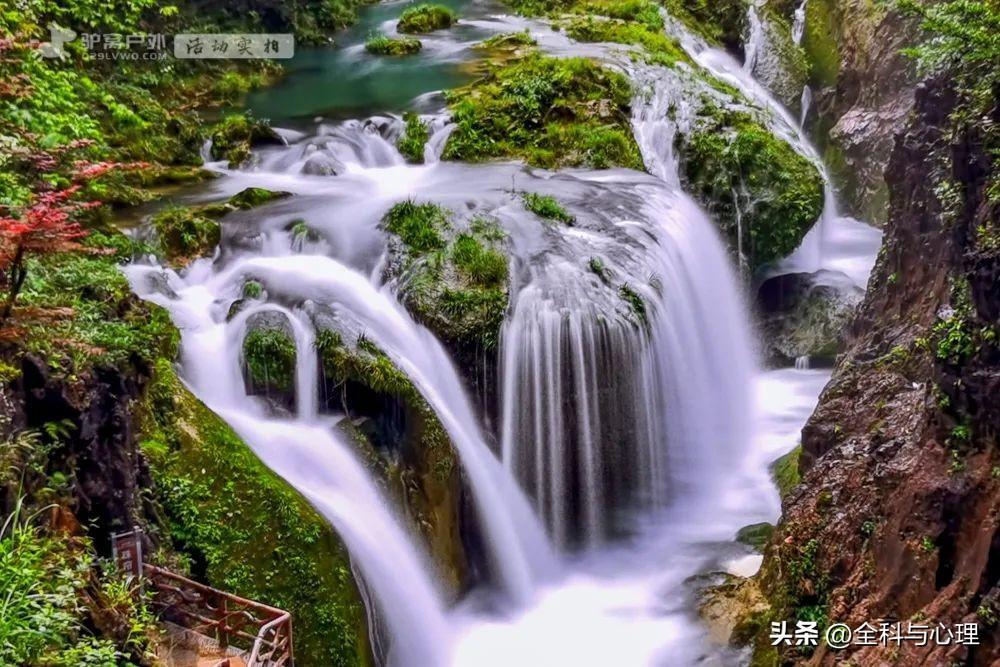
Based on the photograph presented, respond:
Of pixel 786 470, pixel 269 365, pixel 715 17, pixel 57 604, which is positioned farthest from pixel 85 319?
pixel 715 17

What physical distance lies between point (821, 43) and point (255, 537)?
18.7 meters

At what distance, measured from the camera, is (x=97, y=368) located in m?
6.33

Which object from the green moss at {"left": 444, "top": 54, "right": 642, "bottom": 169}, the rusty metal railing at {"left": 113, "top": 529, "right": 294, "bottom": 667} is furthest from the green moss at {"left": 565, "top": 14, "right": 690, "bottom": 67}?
the rusty metal railing at {"left": 113, "top": 529, "right": 294, "bottom": 667}

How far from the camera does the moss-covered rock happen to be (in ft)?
32.7

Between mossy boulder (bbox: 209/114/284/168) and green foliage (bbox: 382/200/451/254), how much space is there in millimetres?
4382

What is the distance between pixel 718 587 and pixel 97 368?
6.24 m

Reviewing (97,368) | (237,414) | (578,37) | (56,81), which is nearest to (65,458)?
(97,368)

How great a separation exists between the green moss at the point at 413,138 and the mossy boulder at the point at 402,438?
6422 millimetres

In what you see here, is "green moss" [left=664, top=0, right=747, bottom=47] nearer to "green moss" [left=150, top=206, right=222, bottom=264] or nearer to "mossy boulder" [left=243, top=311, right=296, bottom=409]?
"green moss" [left=150, top=206, right=222, bottom=264]

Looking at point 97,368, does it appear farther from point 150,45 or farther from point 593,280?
point 150,45

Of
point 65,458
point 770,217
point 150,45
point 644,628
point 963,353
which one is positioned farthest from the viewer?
point 150,45

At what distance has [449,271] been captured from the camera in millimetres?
10578

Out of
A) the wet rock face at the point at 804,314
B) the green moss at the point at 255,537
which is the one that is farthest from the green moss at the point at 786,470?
the green moss at the point at 255,537

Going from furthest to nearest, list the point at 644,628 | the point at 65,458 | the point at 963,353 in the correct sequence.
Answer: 1. the point at 644,628
2. the point at 963,353
3. the point at 65,458
